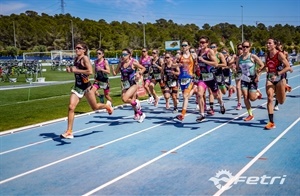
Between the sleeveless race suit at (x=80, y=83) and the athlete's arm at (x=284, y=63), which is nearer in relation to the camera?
the sleeveless race suit at (x=80, y=83)

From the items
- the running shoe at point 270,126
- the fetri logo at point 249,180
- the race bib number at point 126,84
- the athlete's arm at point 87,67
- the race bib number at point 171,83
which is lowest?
the fetri logo at point 249,180

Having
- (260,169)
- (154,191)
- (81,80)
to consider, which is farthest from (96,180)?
(81,80)

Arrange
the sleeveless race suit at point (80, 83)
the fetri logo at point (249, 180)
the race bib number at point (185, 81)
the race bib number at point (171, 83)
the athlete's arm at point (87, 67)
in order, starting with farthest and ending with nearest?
the race bib number at point (171, 83) < the race bib number at point (185, 81) < the sleeveless race suit at point (80, 83) < the athlete's arm at point (87, 67) < the fetri logo at point (249, 180)

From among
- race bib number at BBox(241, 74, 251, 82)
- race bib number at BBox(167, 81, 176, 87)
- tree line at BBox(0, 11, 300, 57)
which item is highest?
tree line at BBox(0, 11, 300, 57)

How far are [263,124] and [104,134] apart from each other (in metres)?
4.02

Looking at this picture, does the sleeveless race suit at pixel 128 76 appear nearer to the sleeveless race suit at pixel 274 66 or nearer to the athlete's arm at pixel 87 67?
the athlete's arm at pixel 87 67

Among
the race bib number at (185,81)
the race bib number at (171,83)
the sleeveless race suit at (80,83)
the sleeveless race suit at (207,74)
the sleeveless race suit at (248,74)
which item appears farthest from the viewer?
the race bib number at (171,83)

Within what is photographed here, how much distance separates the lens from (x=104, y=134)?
965cm

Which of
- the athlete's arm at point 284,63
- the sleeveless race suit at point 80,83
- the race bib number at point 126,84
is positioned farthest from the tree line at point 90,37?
the athlete's arm at point 284,63

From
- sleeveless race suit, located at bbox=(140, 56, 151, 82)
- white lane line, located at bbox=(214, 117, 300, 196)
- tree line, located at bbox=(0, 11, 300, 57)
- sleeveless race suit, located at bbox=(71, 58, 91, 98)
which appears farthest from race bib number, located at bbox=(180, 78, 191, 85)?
tree line, located at bbox=(0, 11, 300, 57)

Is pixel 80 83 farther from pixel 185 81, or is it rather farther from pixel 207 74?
pixel 207 74

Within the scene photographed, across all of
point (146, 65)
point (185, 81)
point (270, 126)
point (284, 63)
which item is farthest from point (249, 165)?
point (146, 65)

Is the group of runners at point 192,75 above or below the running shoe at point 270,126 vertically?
above

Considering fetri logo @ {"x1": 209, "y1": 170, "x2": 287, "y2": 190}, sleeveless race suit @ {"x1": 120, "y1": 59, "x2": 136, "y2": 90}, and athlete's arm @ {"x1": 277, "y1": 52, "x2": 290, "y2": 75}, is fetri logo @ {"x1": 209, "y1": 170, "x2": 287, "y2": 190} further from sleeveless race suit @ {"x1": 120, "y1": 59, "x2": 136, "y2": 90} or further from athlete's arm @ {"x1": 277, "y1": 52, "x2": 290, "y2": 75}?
sleeveless race suit @ {"x1": 120, "y1": 59, "x2": 136, "y2": 90}
